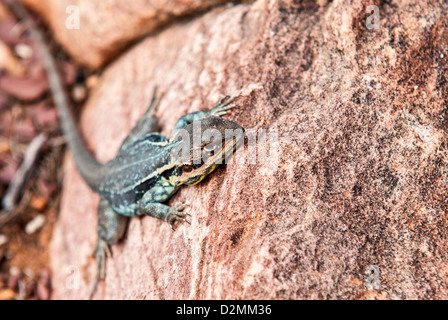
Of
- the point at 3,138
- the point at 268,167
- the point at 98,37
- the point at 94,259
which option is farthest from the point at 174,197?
the point at 3,138

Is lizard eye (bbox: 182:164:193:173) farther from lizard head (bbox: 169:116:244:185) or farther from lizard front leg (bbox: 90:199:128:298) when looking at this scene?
lizard front leg (bbox: 90:199:128:298)

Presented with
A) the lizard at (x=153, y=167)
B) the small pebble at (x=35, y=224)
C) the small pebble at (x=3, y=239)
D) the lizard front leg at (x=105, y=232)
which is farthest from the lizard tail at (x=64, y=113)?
the small pebble at (x=3, y=239)

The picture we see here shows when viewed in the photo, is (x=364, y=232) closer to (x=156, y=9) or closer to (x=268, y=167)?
(x=268, y=167)

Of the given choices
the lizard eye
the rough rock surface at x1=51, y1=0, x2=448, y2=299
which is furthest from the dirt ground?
the lizard eye

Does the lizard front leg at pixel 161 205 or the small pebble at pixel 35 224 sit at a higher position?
the small pebble at pixel 35 224

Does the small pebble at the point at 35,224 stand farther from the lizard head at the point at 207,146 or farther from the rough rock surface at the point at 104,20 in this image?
the lizard head at the point at 207,146

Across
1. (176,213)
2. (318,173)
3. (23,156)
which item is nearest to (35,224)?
(23,156)
